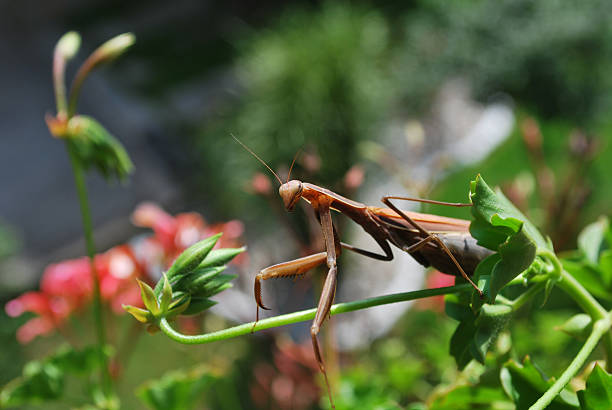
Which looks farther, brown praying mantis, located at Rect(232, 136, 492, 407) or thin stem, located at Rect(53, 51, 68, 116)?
thin stem, located at Rect(53, 51, 68, 116)

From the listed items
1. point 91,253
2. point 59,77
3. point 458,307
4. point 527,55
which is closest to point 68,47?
point 59,77

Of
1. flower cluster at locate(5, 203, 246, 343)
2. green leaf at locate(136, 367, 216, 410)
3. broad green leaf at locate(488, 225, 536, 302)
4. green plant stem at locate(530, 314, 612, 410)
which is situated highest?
broad green leaf at locate(488, 225, 536, 302)

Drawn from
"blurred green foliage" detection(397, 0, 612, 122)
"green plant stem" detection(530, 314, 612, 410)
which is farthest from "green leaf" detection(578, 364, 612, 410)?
"blurred green foliage" detection(397, 0, 612, 122)

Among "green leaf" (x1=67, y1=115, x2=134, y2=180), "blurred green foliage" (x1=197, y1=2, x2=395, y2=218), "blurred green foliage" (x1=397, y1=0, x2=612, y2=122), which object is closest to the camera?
"green leaf" (x1=67, y1=115, x2=134, y2=180)

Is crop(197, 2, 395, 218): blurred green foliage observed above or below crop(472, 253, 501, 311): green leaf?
below

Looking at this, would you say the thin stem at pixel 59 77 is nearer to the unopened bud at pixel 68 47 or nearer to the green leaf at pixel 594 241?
the unopened bud at pixel 68 47

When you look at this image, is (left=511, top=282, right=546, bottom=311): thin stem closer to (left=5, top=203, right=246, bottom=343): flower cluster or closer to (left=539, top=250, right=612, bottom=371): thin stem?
(left=539, top=250, right=612, bottom=371): thin stem

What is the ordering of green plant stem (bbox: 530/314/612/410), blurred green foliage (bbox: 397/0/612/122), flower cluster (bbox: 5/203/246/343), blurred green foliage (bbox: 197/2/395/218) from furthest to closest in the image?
blurred green foliage (bbox: 397/0/612/122) → blurred green foliage (bbox: 197/2/395/218) → flower cluster (bbox: 5/203/246/343) → green plant stem (bbox: 530/314/612/410)

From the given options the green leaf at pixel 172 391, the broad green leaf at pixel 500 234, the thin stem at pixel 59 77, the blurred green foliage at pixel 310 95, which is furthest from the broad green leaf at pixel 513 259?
the blurred green foliage at pixel 310 95
